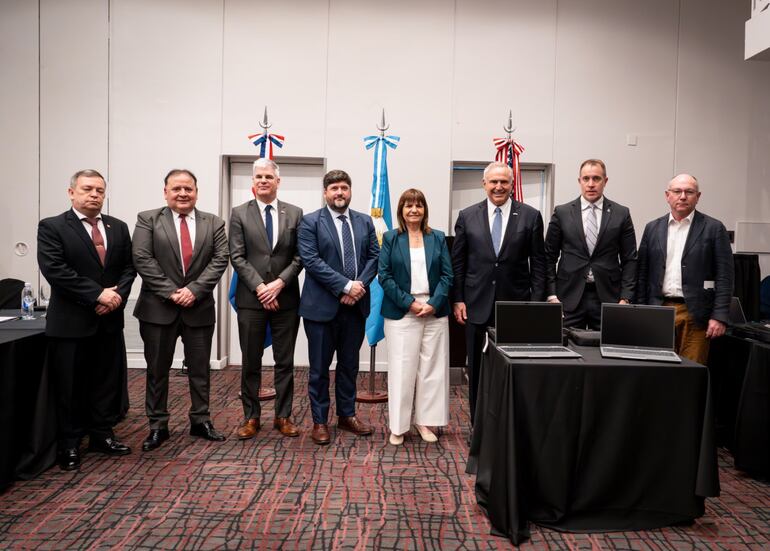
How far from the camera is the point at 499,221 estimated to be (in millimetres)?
3336

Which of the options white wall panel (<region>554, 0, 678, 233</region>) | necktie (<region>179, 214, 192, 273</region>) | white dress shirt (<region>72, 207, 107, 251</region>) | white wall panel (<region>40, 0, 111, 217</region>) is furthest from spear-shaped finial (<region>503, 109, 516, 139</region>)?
white wall panel (<region>40, 0, 111, 217</region>)

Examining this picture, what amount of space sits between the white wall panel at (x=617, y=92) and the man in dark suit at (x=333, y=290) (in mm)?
2789

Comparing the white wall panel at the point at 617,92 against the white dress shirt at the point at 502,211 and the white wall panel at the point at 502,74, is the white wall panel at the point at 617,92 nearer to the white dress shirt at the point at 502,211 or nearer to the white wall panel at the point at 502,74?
the white wall panel at the point at 502,74

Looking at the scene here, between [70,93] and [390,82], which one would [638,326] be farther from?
[70,93]

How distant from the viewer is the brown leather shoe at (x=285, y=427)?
11.2ft

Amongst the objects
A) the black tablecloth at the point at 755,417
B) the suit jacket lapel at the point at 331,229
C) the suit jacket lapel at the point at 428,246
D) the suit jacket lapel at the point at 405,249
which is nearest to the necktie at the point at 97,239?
the suit jacket lapel at the point at 331,229

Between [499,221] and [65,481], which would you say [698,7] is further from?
[65,481]

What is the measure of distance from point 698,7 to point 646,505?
5193 millimetres

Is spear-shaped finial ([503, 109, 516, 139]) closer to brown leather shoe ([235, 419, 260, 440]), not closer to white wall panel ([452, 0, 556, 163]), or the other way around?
white wall panel ([452, 0, 556, 163])

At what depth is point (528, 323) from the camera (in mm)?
2469

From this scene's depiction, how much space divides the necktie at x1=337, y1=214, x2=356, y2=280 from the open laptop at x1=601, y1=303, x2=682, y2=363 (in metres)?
1.54

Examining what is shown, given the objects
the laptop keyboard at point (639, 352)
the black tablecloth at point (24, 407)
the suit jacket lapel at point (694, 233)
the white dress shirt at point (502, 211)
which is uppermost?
the white dress shirt at point (502, 211)

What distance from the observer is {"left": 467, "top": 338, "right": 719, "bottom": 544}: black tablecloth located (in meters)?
2.20

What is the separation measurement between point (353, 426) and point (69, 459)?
1603 mm
